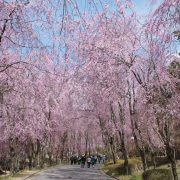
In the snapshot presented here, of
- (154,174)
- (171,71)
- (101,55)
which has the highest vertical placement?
(101,55)

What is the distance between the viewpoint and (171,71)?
62.3 feet

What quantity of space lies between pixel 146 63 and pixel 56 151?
50601mm

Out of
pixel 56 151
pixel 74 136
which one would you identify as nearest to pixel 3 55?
pixel 56 151

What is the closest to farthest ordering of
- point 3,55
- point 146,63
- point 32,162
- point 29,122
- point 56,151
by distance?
1. point 3,55
2. point 146,63
3. point 29,122
4. point 32,162
5. point 56,151

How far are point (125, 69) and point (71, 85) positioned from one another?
20.8ft

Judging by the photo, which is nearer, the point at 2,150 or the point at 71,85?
the point at 71,85

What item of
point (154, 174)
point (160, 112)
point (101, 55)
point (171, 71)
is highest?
point (101, 55)

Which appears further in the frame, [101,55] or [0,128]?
[0,128]

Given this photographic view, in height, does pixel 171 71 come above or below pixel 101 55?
below

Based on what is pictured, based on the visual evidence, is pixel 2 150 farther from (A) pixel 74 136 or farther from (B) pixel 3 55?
(A) pixel 74 136

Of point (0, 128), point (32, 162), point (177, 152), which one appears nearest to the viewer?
point (0, 128)

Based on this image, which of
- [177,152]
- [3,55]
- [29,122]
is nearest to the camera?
[3,55]

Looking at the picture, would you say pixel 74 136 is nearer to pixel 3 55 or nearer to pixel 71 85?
pixel 71 85

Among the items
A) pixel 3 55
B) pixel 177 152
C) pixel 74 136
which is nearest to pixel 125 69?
pixel 3 55
